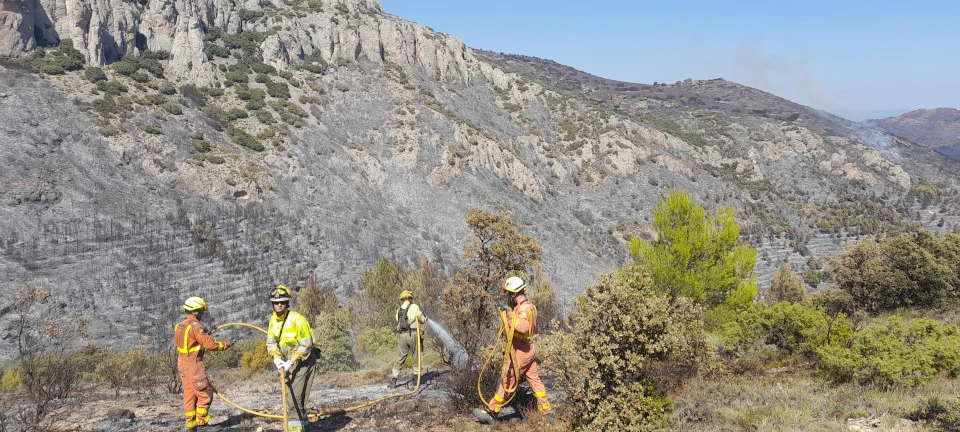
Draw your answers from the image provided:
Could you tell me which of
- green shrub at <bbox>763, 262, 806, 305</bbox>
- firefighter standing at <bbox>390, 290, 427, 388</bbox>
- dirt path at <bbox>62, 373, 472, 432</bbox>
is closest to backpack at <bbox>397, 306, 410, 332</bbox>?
firefighter standing at <bbox>390, 290, 427, 388</bbox>

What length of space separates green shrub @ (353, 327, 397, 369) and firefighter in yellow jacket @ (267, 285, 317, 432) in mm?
13362

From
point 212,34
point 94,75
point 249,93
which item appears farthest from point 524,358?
point 212,34

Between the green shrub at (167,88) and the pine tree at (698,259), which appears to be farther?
the green shrub at (167,88)

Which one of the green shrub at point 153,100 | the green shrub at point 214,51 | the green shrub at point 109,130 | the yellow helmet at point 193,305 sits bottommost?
the yellow helmet at point 193,305

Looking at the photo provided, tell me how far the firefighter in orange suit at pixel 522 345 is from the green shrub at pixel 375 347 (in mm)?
13759

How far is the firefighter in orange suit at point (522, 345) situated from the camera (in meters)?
6.68

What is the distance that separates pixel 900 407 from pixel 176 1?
68609 mm

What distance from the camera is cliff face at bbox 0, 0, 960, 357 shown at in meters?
32.1

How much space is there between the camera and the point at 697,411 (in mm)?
6879

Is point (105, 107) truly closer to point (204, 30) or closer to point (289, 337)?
point (204, 30)

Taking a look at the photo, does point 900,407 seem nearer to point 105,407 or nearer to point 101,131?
point 105,407

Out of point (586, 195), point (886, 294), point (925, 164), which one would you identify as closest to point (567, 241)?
point (586, 195)

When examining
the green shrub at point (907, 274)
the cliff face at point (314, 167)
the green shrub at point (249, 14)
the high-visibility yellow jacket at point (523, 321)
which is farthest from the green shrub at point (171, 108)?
the green shrub at point (907, 274)

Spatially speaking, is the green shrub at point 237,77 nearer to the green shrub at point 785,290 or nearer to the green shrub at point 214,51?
the green shrub at point 214,51
